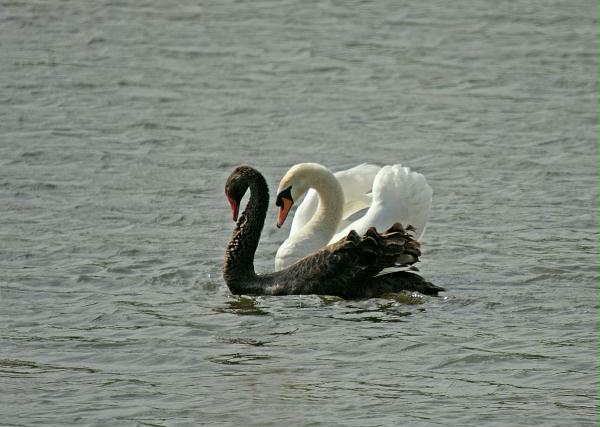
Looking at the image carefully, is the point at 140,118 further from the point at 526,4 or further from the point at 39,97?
the point at 526,4

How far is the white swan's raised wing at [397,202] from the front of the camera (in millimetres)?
10102

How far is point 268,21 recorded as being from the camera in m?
19.3

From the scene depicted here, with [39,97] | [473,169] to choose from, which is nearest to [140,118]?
[39,97]

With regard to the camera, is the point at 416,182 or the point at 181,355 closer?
the point at 181,355

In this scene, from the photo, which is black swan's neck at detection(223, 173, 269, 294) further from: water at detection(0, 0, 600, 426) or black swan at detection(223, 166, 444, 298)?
water at detection(0, 0, 600, 426)

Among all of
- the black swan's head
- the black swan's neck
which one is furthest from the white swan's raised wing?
the black swan's head

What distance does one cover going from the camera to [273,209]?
12594 mm

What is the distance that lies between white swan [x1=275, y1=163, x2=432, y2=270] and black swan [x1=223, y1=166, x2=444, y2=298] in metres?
0.39

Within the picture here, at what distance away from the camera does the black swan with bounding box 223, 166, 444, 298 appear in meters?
9.58

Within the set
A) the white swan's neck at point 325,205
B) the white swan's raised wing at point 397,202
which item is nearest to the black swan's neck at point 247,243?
the white swan's neck at point 325,205

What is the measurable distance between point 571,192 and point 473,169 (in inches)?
42.7

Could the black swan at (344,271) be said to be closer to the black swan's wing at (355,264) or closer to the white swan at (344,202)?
the black swan's wing at (355,264)

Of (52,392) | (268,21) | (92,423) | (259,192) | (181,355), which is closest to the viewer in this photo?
(92,423)

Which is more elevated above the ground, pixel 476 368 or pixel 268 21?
pixel 268 21
